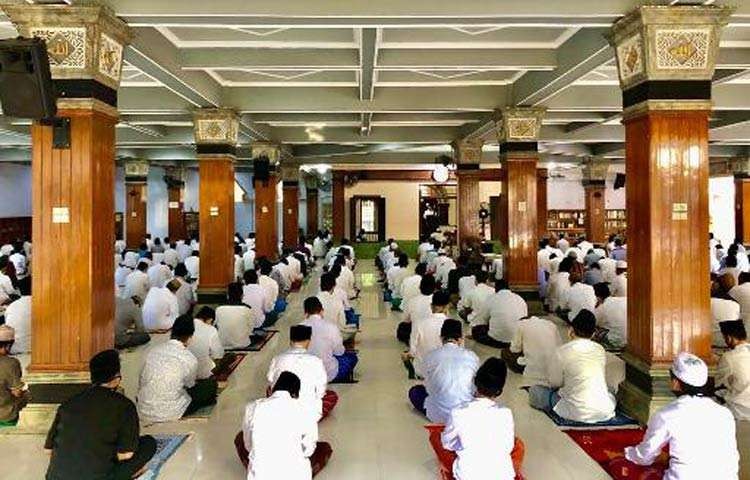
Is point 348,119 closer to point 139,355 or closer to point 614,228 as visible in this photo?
point 139,355

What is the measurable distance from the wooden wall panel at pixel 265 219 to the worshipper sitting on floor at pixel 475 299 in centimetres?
629

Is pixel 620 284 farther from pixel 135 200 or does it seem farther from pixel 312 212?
pixel 312 212

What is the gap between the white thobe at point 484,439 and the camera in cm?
328

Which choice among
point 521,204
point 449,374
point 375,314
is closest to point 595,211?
point 521,204

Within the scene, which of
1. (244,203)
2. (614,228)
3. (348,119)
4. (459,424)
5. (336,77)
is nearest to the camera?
(459,424)

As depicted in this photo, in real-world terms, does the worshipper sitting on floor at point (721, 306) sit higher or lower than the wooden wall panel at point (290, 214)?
lower

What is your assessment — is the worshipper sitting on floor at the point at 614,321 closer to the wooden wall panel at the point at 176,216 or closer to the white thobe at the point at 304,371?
the white thobe at the point at 304,371

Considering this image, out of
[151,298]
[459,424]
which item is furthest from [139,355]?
[459,424]

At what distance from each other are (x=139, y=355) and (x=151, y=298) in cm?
131

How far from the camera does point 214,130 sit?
9320 mm

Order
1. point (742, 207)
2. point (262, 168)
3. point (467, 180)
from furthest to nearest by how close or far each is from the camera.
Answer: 1. point (742, 207)
2. point (467, 180)
3. point (262, 168)

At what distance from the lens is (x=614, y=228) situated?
22.7m

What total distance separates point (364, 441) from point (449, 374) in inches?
31.2

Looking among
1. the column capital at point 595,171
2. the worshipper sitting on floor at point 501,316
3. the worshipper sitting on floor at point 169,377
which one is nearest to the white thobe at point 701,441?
the worshipper sitting on floor at point 169,377
